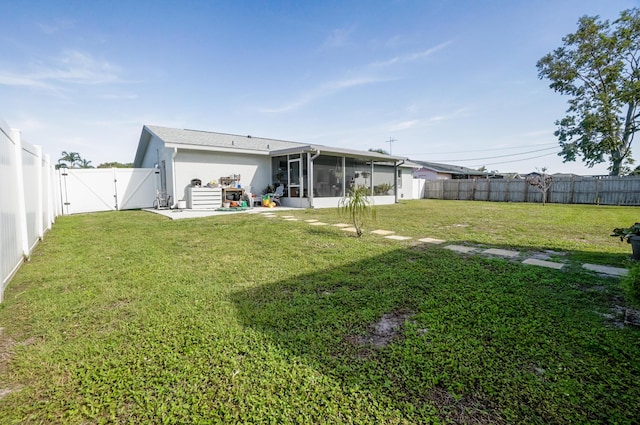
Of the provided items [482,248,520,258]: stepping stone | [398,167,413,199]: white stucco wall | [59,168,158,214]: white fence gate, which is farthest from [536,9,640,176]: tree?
[59,168,158,214]: white fence gate

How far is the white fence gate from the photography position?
11953mm

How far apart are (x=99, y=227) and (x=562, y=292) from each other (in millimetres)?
9787

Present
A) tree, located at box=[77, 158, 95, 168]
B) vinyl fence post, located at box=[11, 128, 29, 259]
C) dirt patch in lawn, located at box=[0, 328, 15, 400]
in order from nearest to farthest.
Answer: dirt patch in lawn, located at box=[0, 328, 15, 400], vinyl fence post, located at box=[11, 128, 29, 259], tree, located at box=[77, 158, 95, 168]

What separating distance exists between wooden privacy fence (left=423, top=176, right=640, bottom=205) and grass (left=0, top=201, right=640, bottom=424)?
17.1 meters

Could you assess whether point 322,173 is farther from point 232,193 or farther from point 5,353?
point 5,353

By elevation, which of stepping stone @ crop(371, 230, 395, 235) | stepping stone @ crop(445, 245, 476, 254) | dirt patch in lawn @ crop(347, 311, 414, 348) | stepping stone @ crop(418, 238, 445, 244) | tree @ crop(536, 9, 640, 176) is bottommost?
dirt patch in lawn @ crop(347, 311, 414, 348)

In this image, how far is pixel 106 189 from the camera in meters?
12.7

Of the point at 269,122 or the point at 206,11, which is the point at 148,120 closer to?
the point at 206,11

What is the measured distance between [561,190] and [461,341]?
21013mm

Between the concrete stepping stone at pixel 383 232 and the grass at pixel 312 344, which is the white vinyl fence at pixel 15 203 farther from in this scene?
the concrete stepping stone at pixel 383 232

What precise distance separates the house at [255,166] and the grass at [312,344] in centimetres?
838

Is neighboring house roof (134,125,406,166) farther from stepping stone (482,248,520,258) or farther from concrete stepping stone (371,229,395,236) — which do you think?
stepping stone (482,248,520,258)

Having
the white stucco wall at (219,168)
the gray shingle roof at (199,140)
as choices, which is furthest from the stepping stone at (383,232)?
the gray shingle roof at (199,140)

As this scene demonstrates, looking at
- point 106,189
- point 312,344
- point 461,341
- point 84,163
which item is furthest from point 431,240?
point 84,163
